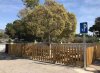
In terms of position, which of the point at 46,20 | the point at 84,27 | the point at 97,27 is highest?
the point at 97,27

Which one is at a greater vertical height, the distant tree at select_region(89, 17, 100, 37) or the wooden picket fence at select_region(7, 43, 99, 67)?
the distant tree at select_region(89, 17, 100, 37)

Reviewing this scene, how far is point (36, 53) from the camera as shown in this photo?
71.8 feet

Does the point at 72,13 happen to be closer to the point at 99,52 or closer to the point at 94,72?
the point at 99,52

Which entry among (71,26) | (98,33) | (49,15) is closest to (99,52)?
(71,26)

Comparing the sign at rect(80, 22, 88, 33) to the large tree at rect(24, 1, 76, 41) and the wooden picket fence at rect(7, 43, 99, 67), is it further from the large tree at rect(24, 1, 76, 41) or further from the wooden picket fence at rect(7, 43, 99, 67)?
the large tree at rect(24, 1, 76, 41)

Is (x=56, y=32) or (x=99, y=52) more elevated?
(x=56, y=32)

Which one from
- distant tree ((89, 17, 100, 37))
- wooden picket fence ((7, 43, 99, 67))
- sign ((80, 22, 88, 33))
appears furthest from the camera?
distant tree ((89, 17, 100, 37))

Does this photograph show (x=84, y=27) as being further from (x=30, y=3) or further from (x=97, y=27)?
(x=97, y=27)

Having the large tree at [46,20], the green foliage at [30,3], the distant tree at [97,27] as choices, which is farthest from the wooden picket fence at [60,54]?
the distant tree at [97,27]

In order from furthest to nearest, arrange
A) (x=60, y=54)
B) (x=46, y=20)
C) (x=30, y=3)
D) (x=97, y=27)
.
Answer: (x=97, y=27)
(x=30, y=3)
(x=46, y=20)
(x=60, y=54)

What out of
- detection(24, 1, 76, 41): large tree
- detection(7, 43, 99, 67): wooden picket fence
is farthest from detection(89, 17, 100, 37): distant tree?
detection(7, 43, 99, 67): wooden picket fence

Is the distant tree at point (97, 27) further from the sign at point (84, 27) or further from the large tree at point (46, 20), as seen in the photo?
the sign at point (84, 27)

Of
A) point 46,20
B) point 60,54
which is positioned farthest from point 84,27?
point 46,20

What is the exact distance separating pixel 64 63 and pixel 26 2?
11.6 m
